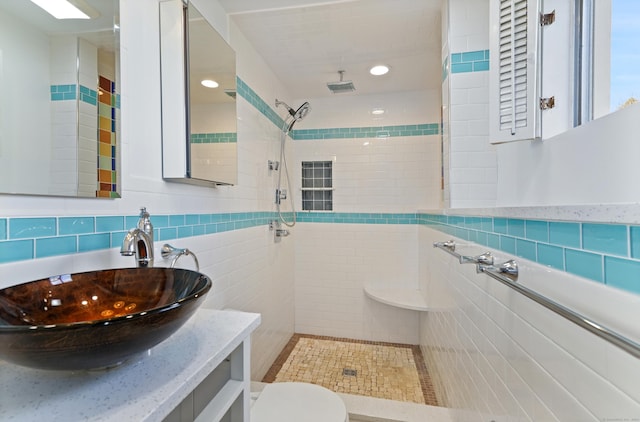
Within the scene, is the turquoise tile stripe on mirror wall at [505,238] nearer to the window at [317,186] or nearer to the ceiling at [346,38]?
the ceiling at [346,38]

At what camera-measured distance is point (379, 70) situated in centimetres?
252

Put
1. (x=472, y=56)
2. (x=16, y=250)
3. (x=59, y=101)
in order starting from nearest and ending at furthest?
1. (x=16, y=250)
2. (x=59, y=101)
3. (x=472, y=56)

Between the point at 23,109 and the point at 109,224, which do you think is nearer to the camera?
the point at 23,109

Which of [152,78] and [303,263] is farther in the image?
[303,263]

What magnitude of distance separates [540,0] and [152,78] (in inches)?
60.2

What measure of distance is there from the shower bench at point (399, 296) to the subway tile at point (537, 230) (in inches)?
67.2

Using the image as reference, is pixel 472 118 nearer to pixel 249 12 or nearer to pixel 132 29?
pixel 249 12

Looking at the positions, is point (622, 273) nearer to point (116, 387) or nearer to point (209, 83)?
point (116, 387)

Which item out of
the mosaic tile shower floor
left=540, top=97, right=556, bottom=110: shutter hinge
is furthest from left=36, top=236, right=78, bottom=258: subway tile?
the mosaic tile shower floor

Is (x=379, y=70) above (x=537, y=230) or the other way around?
above

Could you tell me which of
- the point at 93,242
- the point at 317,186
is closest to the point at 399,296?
the point at 317,186

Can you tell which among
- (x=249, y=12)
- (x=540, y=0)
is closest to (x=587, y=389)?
(x=540, y=0)

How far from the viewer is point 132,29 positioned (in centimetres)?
111

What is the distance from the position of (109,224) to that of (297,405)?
45.8 inches
